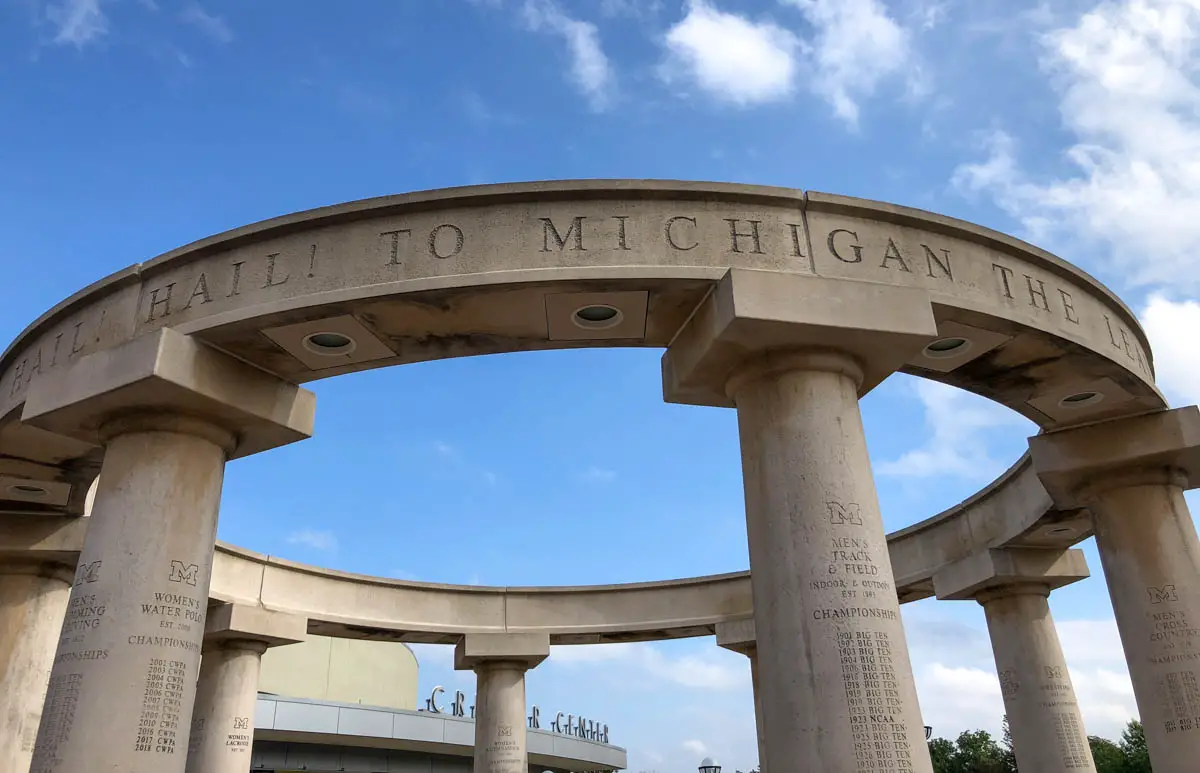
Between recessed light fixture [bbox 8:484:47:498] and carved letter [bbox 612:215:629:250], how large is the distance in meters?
13.8

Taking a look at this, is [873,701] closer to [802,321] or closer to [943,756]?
[802,321]

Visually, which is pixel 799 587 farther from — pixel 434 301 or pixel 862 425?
pixel 434 301

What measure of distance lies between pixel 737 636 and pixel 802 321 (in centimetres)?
1966

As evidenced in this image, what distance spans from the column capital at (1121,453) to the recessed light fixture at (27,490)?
20.8 m

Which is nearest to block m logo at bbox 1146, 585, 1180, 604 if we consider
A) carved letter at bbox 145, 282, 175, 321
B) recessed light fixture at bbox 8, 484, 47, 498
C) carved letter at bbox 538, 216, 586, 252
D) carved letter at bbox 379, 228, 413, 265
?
carved letter at bbox 538, 216, 586, 252

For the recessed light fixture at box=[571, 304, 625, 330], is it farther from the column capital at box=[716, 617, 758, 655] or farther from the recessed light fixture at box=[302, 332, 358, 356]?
the column capital at box=[716, 617, 758, 655]

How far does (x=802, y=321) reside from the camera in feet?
41.0

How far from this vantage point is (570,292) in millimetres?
13391

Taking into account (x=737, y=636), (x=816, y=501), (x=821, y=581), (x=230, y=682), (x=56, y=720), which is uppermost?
(x=737, y=636)

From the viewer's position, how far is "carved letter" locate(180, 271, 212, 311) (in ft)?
46.8

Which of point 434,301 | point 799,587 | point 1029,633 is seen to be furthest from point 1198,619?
point 434,301

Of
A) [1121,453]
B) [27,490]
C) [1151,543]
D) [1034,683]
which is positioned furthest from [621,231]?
[1034,683]

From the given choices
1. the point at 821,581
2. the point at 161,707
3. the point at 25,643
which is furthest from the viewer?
the point at 25,643

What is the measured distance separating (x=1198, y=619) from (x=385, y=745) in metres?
37.3
